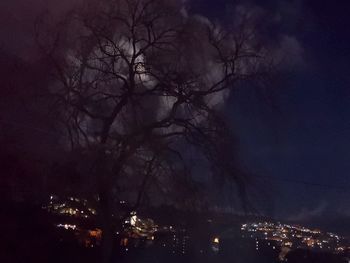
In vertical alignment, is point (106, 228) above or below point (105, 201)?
below

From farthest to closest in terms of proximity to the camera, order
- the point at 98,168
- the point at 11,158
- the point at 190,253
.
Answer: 1. the point at 190,253
2. the point at 98,168
3. the point at 11,158

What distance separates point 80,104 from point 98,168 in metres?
2.06

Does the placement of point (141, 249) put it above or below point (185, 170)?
below

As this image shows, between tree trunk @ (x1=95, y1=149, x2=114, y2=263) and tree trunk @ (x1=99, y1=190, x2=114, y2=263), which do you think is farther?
tree trunk @ (x1=99, y1=190, x2=114, y2=263)

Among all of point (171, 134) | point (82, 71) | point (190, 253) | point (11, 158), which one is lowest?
point (190, 253)

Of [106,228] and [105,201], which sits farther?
[106,228]

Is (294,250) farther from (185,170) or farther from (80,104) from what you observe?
(80,104)

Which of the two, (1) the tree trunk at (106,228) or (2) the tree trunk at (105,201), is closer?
(2) the tree trunk at (105,201)

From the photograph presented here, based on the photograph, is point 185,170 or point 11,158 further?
point 185,170

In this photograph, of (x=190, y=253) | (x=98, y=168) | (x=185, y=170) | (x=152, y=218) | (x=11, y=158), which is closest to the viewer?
(x=11, y=158)

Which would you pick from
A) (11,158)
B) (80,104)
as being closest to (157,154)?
(80,104)

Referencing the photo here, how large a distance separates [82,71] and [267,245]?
16.2 metres

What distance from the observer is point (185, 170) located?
1642 centimetres

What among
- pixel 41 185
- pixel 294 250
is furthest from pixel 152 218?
pixel 294 250
